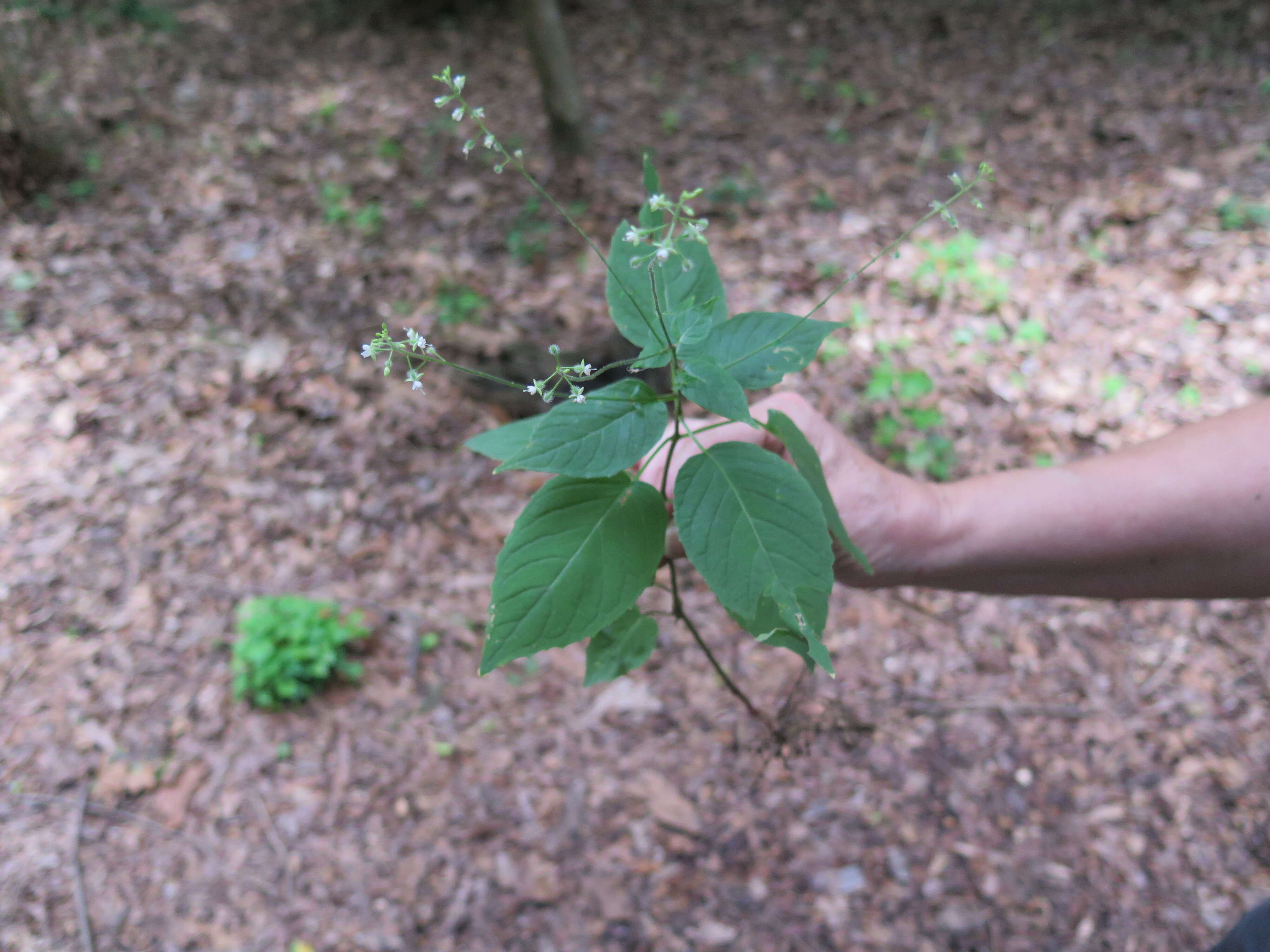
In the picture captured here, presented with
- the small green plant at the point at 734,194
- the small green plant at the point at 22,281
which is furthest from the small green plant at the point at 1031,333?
the small green plant at the point at 22,281

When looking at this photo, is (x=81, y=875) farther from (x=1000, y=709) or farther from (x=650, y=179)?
(x=1000, y=709)

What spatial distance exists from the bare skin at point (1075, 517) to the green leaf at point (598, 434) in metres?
0.64

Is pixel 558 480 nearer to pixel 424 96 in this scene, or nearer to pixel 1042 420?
pixel 1042 420

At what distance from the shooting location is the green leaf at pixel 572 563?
3.60ft

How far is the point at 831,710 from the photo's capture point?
6.40 ft

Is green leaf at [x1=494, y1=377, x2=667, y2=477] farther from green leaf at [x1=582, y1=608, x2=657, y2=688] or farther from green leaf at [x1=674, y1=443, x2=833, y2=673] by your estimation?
green leaf at [x1=582, y1=608, x2=657, y2=688]

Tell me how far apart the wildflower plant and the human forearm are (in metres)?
0.96

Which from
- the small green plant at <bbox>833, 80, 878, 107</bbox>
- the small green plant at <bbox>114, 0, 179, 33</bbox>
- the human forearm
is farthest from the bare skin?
the small green plant at <bbox>114, 0, 179, 33</bbox>

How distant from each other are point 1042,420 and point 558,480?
3.49 metres

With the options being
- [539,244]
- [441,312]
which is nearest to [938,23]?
[539,244]

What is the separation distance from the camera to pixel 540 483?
3.86 meters

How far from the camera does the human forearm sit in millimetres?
1747

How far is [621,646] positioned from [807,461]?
50cm

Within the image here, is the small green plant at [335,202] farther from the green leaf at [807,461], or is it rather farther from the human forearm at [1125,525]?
the green leaf at [807,461]
